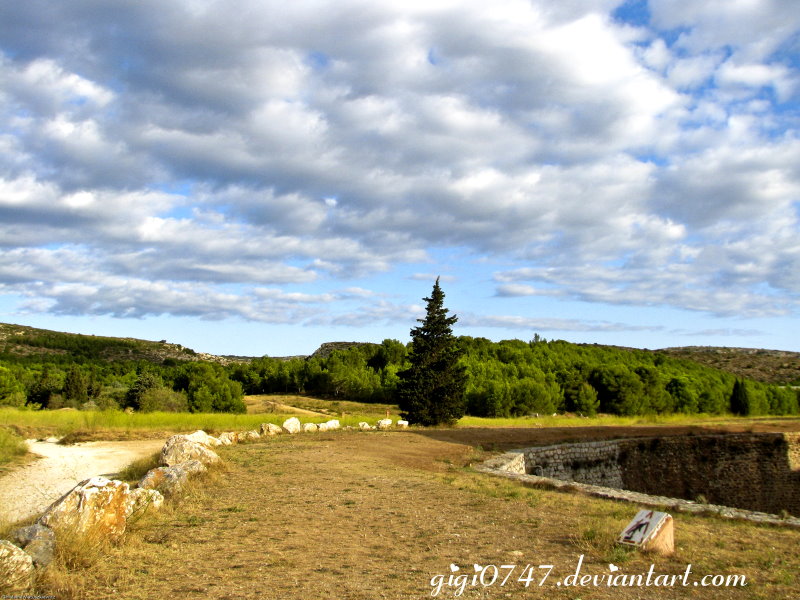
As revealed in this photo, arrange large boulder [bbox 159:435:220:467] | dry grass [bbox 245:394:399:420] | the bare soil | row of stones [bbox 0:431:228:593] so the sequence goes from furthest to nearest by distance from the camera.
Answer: dry grass [bbox 245:394:399:420], large boulder [bbox 159:435:220:467], the bare soil, row of stones [bbox 0:431:228:593]

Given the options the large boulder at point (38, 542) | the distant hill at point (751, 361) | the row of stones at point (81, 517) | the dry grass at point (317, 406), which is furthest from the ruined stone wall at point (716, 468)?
the distant hill at point (751, 361)

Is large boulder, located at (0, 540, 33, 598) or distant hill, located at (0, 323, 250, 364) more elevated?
distant hill, located at (0, 323, 250, 364)

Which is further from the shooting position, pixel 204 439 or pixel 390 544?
pixel 204 439

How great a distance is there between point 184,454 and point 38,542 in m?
6.52

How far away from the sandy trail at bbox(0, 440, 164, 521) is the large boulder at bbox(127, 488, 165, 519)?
57.9 inches

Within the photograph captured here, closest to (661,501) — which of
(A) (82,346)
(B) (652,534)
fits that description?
(B) (652,534)

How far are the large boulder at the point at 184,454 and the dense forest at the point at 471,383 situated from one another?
24.4 m

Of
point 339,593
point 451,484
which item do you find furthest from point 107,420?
point 339,593

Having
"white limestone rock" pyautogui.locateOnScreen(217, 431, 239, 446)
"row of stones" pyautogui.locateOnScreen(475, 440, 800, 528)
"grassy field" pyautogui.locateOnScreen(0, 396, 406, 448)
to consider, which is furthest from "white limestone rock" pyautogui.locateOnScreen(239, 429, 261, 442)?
"row of stones" pyautogui.locateOnScreen(475, 440, 800, 528)

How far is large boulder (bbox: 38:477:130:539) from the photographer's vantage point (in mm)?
5629

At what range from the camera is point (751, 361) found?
101m

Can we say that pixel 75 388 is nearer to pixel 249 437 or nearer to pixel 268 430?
pixel 268 430

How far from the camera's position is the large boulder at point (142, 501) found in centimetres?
679

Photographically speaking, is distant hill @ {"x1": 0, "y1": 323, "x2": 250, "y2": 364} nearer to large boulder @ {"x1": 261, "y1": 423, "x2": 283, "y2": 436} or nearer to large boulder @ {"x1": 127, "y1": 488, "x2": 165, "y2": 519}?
large boulder @ {"x1": 261, "y1": 423, "x2": 283, "y2": 436}
